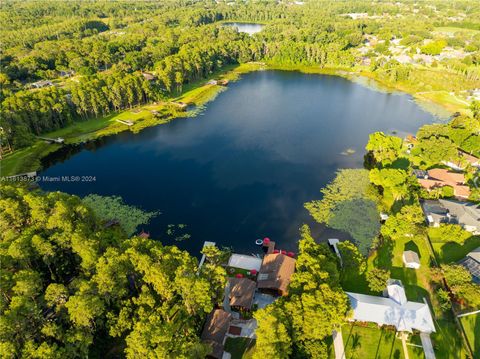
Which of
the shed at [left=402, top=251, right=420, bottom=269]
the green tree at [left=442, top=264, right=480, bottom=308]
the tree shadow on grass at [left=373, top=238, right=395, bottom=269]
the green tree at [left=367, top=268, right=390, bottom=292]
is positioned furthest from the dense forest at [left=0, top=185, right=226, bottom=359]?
the green tree at [left=442, top=264, right=480, bottom=308]

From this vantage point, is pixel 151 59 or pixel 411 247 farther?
pixel 151 59

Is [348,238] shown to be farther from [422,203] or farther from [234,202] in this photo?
[234,202]

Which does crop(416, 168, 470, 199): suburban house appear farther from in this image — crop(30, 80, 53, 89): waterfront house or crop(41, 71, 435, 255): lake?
crop(30, 80, 53, 89): waterfront house

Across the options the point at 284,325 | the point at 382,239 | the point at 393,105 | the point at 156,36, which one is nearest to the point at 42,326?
the point at 284,325

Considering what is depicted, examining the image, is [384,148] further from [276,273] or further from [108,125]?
[108,125]

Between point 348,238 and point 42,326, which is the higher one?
point 42,326

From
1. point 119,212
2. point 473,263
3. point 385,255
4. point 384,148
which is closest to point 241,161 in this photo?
point 119,212

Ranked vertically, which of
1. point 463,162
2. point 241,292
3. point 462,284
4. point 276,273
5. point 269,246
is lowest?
A: point 269,246
